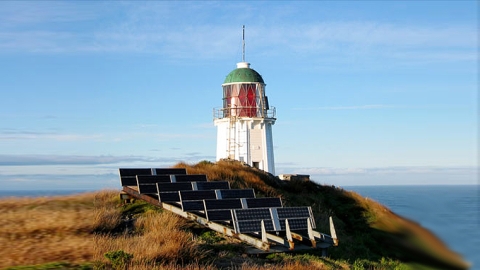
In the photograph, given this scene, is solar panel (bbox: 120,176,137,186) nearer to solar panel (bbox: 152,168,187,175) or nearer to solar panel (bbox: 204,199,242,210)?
solar panel (bbox: 152,168,187,175)

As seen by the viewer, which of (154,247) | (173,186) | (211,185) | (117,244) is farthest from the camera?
(211,185)

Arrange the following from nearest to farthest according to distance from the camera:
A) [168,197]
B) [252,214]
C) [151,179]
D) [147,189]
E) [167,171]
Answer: [252,214], [168,197], [147,189], [151,179], [167,171]

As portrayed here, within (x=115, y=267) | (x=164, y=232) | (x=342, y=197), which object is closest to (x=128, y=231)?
(x=164, y=232)

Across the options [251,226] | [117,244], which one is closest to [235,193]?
[251,226]

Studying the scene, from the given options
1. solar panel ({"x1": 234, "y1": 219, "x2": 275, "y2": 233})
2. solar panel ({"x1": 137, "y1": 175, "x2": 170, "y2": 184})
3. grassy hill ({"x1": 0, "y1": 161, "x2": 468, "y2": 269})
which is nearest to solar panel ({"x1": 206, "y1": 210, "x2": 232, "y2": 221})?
grassy hill ({"x1": 0, "y1": 161, "x2": 468, "y2": 269})

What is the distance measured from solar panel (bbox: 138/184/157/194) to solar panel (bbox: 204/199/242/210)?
3.31 metres

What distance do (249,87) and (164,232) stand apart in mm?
29706

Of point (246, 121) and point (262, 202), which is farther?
point (246, 121)

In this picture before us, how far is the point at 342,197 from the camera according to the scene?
29.8 m

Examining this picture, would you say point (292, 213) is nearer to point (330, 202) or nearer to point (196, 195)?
point (196, 195)

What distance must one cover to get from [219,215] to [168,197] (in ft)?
9.10

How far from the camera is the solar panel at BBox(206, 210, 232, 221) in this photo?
1502 cm

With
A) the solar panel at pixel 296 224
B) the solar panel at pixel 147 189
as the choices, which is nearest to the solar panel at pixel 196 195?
the solar panel at pixel 147 189

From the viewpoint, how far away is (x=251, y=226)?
13891 millimetres
